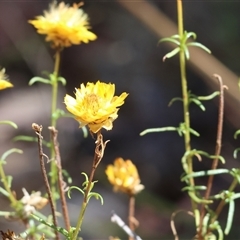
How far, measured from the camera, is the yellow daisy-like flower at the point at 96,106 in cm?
53

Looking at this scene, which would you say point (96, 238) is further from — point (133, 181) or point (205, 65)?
A: point (133, 181)

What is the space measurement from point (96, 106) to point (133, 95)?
227cm

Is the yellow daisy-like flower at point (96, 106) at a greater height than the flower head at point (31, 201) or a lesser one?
greater

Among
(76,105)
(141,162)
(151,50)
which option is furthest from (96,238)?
(76,105)

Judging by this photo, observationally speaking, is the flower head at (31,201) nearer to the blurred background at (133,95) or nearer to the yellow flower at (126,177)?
the yellow flower at (126,177)

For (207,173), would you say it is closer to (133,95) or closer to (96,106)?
(96,106)

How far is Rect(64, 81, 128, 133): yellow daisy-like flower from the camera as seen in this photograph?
0.53 m

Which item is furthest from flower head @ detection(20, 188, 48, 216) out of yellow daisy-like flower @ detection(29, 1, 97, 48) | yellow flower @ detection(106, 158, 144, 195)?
yellow daisy-like flower @ detection(29, 1, 97, 48)

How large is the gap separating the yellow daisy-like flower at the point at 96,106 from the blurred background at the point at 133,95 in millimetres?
1434

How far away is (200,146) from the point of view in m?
2.42

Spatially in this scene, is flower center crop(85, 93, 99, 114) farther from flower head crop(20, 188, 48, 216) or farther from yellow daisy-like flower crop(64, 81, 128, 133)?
flower head crop(20, 188, 48, 216)

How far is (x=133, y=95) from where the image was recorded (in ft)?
9.23

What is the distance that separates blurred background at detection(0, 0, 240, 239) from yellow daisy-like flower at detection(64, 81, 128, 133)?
1434 mm

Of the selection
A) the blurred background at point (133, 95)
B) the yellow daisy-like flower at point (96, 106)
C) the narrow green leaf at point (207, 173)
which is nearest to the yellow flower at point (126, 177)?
the narrow green leaf at point (207, 173)
